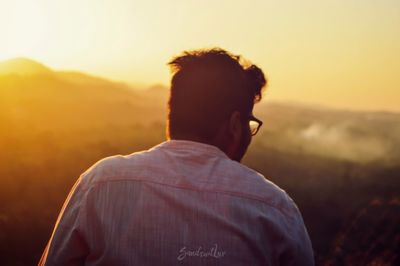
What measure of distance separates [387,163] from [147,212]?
56715 mm

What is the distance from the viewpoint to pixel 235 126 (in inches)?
73.0

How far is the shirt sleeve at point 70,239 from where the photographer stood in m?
1.67

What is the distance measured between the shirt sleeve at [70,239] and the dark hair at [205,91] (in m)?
0.41

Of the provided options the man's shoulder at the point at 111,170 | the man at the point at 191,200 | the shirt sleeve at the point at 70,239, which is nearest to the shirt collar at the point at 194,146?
the man at the point at 191,200

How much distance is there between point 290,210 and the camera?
1.73m

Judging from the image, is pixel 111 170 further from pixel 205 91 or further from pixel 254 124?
pixel 254 124

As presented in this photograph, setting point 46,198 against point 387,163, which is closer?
point 46,198

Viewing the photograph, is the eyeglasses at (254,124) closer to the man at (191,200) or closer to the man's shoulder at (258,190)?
the man at (191,200)

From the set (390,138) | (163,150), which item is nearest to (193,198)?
(163,150)

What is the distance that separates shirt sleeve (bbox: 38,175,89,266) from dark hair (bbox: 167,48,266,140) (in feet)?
1.35

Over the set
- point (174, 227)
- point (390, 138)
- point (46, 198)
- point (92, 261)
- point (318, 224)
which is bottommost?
point (390, 138)

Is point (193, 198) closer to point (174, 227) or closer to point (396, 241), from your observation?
point (174, 227)

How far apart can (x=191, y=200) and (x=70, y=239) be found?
1.33 feet

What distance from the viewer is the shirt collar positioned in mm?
1804
